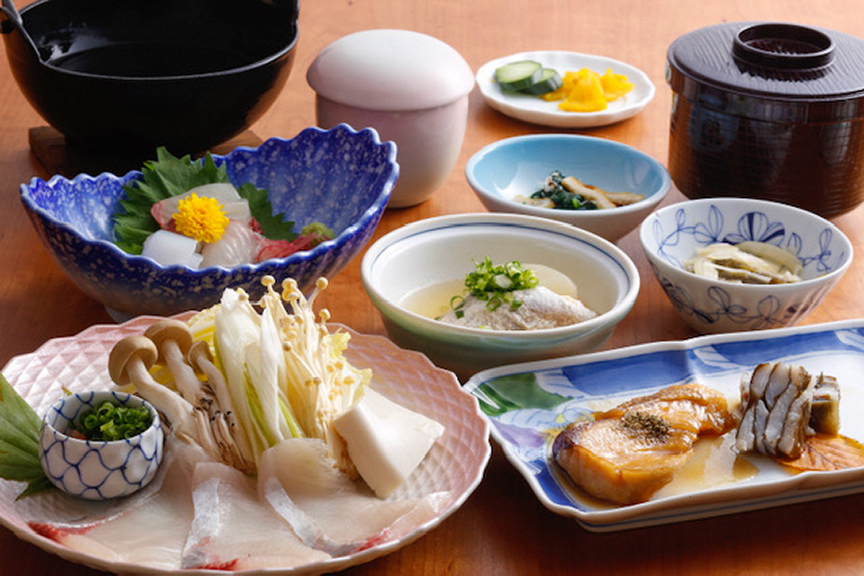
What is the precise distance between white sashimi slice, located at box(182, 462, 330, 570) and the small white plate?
4.17 ft

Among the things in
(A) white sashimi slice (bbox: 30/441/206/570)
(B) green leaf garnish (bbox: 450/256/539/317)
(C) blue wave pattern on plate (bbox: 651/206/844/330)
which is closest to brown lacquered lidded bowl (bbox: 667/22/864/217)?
(C) blue wave pattern on plate (bbox: 651/206/844/330)

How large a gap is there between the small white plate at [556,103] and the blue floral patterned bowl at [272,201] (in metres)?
0.65

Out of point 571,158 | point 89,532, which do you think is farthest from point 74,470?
point 571,158

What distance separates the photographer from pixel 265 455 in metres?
1.05

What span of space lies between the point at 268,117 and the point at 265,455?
4.10ft

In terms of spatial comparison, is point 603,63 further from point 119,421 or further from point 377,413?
point 119,421

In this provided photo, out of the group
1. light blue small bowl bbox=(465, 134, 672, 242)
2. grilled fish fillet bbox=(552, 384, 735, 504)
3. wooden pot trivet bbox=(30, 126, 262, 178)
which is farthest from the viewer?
light blue small bowl bbox=(465, 134, 672, 242)

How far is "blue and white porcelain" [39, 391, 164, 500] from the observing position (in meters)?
1.00

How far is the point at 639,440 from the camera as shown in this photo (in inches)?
44.2

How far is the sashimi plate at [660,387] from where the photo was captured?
3.52 ft

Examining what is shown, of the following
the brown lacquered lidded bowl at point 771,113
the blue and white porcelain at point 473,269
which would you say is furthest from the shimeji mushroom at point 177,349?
the brown lacquered lidded bowl at point 771,113

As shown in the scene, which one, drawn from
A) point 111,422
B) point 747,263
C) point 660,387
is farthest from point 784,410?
point 111,422

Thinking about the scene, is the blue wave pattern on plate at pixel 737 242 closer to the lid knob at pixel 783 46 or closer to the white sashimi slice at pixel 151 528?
the lid knob at pixel 783 46

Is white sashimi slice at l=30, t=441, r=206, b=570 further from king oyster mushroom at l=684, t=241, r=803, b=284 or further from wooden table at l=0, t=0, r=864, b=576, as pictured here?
king oyster mushroom at l=684, t=241, r=803, b=284
